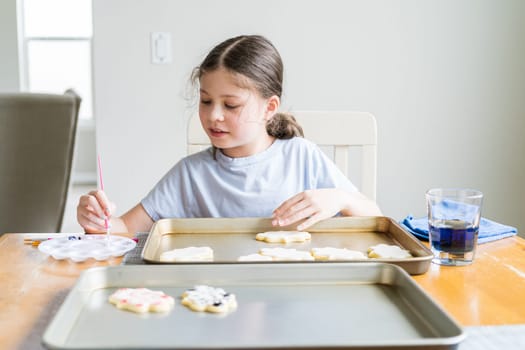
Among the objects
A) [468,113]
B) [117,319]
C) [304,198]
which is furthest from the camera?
[468,113]

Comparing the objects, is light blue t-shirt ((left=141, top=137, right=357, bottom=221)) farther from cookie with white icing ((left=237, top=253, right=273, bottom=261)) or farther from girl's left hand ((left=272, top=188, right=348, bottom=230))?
cookie with white icing ((left=237, top=253, right=273, bottom=261))

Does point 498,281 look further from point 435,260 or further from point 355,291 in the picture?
point 355,291

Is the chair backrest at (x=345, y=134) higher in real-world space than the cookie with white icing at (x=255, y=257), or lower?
higher

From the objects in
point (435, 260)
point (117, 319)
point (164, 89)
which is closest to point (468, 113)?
point (164, 89)

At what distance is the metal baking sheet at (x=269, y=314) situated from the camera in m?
0.65

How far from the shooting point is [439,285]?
929 millimetres

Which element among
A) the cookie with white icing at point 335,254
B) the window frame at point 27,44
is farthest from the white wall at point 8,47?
the cookie with white icing at point 335,254

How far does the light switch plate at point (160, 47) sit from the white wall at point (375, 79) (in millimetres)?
23

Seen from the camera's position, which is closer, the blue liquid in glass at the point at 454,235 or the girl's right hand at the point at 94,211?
the blue liquid in glass at the point at 454,235

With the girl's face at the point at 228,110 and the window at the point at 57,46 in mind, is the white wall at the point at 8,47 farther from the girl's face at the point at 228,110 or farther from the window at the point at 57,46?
the girl's face at the point at 228,110

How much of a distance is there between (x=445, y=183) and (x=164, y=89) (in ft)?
3.85

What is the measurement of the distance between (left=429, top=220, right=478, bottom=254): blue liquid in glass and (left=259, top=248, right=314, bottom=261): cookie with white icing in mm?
218

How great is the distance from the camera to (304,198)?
1208 millimetres

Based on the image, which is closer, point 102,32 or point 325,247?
point 325,247
